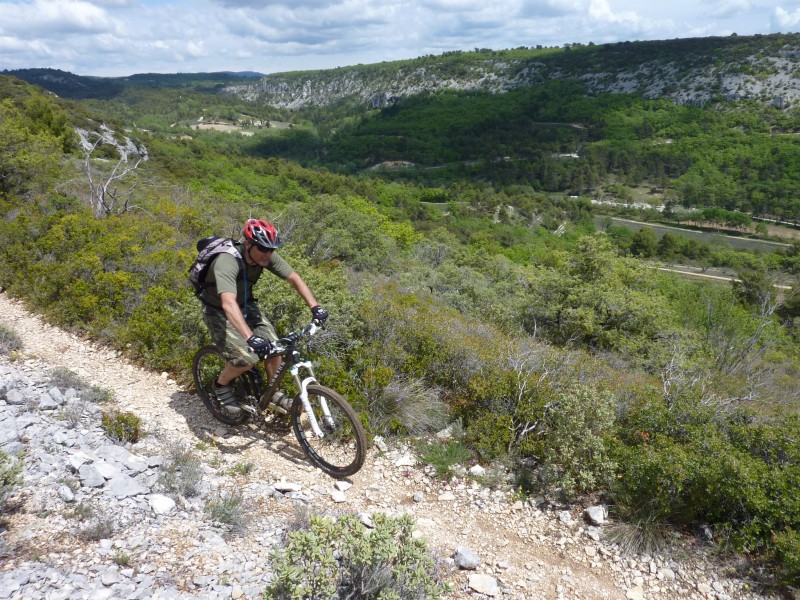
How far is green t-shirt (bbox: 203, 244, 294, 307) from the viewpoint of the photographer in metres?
3.78

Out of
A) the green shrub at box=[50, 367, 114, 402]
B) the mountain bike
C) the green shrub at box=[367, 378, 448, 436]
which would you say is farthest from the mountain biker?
the green shrub at box=[50, 367, 114, 402]

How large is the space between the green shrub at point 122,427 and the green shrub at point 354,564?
2327 mm

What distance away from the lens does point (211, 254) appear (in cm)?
398

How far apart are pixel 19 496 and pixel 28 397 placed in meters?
1.68

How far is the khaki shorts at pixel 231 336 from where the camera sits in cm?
425

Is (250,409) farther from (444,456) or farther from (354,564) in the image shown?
(354,564)

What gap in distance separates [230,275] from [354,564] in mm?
2429

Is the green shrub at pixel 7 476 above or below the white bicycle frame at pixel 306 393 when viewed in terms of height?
above

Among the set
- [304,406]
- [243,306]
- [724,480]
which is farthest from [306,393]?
[724,480]

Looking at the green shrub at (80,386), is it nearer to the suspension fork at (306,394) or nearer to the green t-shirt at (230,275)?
the green t-shirt at (230,275)

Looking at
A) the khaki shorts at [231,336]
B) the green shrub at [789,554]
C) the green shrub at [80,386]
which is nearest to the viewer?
the green shrub at [789,554]

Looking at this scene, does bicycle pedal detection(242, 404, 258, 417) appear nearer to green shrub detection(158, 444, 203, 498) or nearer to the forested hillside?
green shrub detection(158, 444, 203, 498)

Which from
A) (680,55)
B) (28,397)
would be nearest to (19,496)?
(28,397)

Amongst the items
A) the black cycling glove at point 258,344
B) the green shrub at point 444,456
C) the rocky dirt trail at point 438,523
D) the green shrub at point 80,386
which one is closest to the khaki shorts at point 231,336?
the black cycling glove at point 258,344
